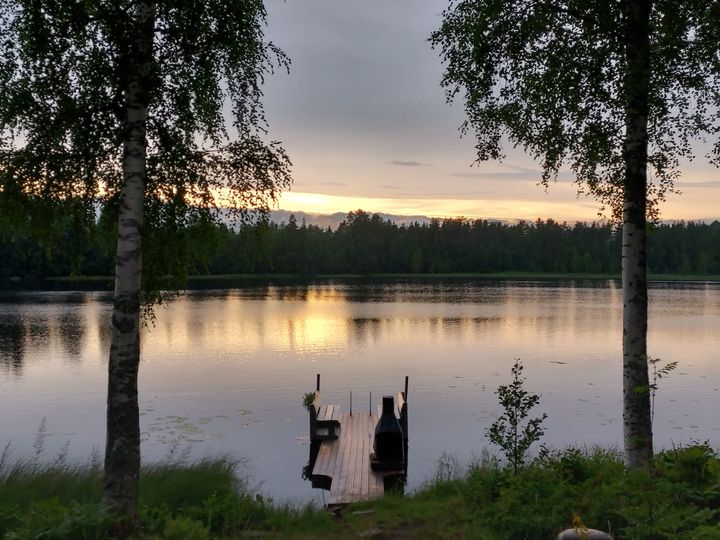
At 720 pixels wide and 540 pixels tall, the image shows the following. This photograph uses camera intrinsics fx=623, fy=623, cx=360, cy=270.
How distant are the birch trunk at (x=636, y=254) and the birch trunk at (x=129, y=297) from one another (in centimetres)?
676

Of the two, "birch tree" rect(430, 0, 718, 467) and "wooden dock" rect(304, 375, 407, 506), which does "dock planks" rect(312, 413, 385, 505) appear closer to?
"wooden dock" rect(304, 375, 407, 506)

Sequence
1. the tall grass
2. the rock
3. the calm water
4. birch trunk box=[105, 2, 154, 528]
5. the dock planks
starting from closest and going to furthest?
the rock
the tall grass
birch trunk box=[105, 2, 154, 528]
the dock planks
the calm water

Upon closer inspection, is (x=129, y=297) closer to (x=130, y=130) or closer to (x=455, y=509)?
(x=130, y=130)

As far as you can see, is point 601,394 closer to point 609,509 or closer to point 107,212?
point 609,509

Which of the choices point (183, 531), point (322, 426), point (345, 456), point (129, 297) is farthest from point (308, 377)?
point (129, 297)

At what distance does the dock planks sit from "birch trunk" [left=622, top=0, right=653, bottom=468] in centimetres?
647

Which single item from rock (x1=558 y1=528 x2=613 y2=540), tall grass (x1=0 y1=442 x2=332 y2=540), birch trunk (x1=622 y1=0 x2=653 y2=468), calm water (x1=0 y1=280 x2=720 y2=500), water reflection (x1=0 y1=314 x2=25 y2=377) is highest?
birch trunk (x1=622 y1=0 x2=653 y2=468)

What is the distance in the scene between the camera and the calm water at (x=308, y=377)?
780 inches

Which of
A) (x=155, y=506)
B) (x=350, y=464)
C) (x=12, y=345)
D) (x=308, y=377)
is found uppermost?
(x=155, y=506)

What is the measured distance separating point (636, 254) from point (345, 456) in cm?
1073

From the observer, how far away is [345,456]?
1728 centimetres

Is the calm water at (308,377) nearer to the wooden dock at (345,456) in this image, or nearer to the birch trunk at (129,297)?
the wooden dock at (345,456)

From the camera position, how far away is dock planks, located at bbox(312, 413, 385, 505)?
14.3 meters

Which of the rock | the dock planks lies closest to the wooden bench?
the dock planks
